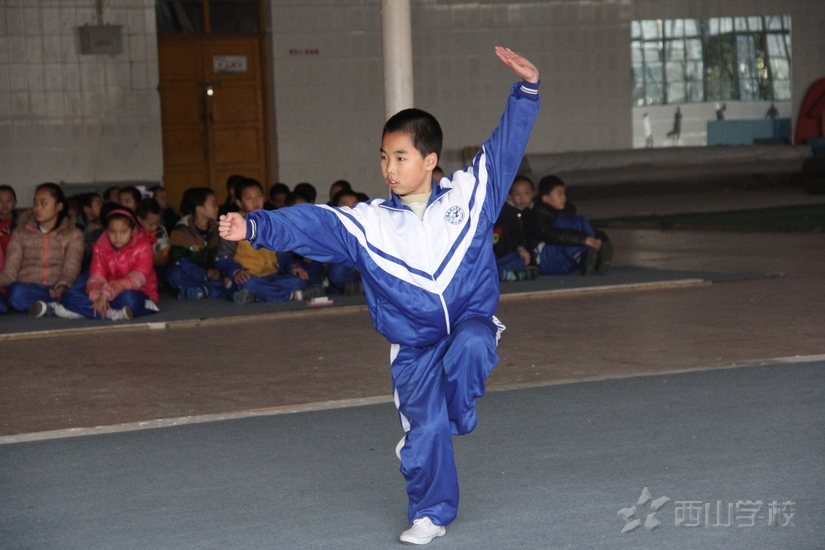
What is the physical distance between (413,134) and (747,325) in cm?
384

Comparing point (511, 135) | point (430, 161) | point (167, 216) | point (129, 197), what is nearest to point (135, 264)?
point (129, 197)

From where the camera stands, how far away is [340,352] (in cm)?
627

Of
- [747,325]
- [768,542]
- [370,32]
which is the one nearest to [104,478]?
[768,542]

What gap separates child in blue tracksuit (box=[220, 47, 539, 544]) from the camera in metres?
3.23

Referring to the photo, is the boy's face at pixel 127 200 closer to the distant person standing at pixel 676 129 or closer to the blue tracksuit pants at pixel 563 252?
the blue tracksuit pants at pixel 563 252

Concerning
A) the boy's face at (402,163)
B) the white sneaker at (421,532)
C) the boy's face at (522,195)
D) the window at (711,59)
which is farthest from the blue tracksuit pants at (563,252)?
the window at (711,59)

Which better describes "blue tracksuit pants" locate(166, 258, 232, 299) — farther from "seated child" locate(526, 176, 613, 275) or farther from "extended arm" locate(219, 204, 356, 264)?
"extended arm" locate(219, 204, 356, 264)

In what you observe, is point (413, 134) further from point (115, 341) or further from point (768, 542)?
point (115, 341)

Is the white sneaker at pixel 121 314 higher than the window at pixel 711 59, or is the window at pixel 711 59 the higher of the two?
the window at pixel 711 59

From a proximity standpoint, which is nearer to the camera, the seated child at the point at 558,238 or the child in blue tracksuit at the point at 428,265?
the child in blue tracksuit at the point at 428,265

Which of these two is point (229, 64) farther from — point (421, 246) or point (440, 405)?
point (440, 405)

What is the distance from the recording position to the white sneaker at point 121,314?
7.63 m

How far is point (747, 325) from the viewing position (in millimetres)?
6645

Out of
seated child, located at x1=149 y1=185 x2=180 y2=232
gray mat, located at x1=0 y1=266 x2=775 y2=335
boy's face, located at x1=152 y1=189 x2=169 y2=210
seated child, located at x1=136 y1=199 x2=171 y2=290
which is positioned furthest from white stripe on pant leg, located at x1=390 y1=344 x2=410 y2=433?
boy's face, located at x1=152 y1=189 x2=169 y2=210
